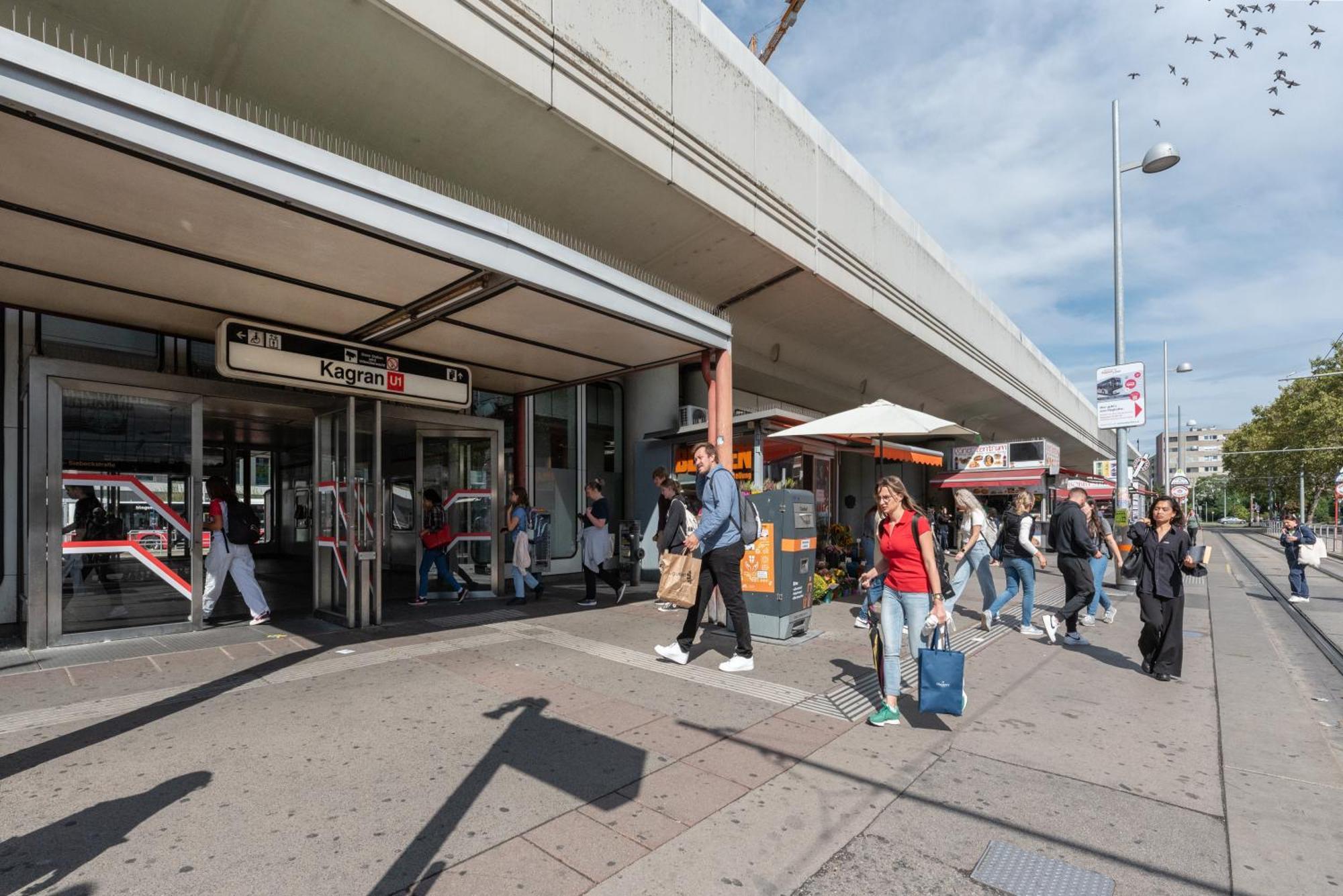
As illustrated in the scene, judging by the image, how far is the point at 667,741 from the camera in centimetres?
411

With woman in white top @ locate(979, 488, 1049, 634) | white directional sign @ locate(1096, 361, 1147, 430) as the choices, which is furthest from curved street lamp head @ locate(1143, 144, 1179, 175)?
woman in white top @ locate(979, 488, 1049, 634)

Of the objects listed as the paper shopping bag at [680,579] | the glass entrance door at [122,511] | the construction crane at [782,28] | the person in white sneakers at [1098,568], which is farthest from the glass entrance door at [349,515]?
the construction crane at [782,28]

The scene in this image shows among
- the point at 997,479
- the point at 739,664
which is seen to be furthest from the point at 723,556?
the point at 997,479

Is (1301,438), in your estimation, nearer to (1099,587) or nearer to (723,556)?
(1099,587)

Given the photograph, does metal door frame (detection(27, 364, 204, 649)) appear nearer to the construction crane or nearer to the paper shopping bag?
the paper shopping bag

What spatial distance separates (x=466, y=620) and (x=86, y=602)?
3.42m

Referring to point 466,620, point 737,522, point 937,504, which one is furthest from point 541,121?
point 937,504

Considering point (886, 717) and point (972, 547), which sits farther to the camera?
point (972, 547)

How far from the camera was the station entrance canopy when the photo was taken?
3.63 metres

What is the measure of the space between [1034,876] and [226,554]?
25.2ft

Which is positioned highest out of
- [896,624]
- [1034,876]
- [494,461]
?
[494,461]

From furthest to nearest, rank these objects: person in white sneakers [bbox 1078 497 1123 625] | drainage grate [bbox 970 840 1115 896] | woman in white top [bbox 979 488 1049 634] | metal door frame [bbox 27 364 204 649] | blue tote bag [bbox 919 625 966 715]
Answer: person in white sneakers [bbox 1078 497 1123 625], woman in white top [bbox 979 488 1049 634], metal door frame [bbox 27 364 204 649], blue tote bag [bbox 919 625 966 715], drainage grate [bbox 970 840 1115 896]

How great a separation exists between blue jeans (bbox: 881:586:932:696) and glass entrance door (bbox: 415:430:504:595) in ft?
21.1

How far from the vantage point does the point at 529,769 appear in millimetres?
3658
